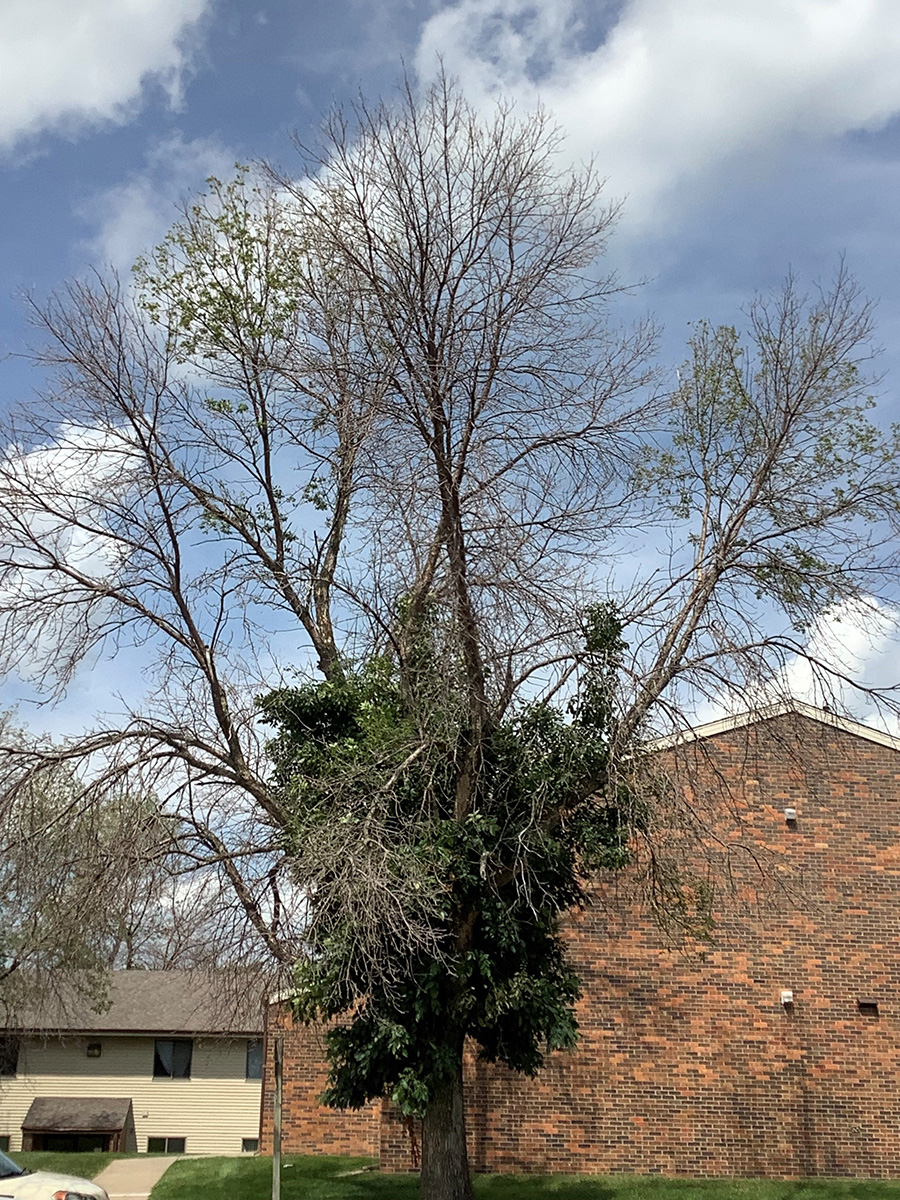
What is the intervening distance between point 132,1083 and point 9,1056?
349cm

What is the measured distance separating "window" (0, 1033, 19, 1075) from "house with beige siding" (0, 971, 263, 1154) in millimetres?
28

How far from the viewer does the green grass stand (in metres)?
22.0

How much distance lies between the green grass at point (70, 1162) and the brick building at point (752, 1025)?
6.39 m

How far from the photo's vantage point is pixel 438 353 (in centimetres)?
1345

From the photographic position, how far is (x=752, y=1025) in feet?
63.3

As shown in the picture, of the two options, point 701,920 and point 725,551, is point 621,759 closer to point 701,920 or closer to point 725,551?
point 725,551

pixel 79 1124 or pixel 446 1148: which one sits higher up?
pixel 446 1148

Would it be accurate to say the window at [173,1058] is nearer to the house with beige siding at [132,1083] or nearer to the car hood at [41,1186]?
the house with beige siding at [132,1083]

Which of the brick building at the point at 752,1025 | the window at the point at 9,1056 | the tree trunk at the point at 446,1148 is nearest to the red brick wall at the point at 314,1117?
the brick building at the point at 752,1025

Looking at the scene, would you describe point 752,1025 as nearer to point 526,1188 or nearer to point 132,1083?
point 526,1188

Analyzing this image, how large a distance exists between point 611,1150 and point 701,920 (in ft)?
13.4

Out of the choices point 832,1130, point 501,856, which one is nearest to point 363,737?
point 501,856

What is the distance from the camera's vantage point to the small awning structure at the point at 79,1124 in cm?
3150

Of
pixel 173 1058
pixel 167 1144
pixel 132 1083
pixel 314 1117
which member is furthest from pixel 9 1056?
pixel 314 1117
